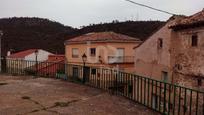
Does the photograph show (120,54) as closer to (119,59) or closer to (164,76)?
(119,59)

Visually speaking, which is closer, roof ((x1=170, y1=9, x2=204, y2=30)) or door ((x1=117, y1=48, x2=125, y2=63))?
roof ((x1=170, y1=9, x2=204, y2=30))

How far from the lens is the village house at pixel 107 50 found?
34375 mm

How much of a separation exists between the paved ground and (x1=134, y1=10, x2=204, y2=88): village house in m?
9.94

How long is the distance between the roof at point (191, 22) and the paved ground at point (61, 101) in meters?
9.79

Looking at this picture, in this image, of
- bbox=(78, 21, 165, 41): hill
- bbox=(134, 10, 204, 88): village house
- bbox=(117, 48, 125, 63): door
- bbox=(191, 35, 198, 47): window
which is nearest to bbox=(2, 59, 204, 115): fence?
bbox=(134, 10, 204, 88): village house

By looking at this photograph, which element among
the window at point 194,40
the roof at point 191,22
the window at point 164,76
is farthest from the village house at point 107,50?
the window at point 194,40

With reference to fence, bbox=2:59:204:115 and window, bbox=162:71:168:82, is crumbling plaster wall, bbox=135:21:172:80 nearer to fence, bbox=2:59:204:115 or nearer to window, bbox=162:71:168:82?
window, bbox=162:71:168:82

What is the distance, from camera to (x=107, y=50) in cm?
3428

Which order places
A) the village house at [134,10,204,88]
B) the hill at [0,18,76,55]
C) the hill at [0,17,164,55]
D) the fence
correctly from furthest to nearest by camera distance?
1. the hill at [0,18,76,55]
2. the hill at [0,17,164,55]
3. the village house at [134,10,204,88]
4. the fence

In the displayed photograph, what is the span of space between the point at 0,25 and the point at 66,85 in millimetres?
66495

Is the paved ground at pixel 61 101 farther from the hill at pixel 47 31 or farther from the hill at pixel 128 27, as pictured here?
the hill at pixel 128 27

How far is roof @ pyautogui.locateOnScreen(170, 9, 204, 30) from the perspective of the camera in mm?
16641

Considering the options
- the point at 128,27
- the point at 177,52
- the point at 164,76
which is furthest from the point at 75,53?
the point at 128,27

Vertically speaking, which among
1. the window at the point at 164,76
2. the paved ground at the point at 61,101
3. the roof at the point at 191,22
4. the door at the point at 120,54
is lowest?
the window at the point at 164,76
